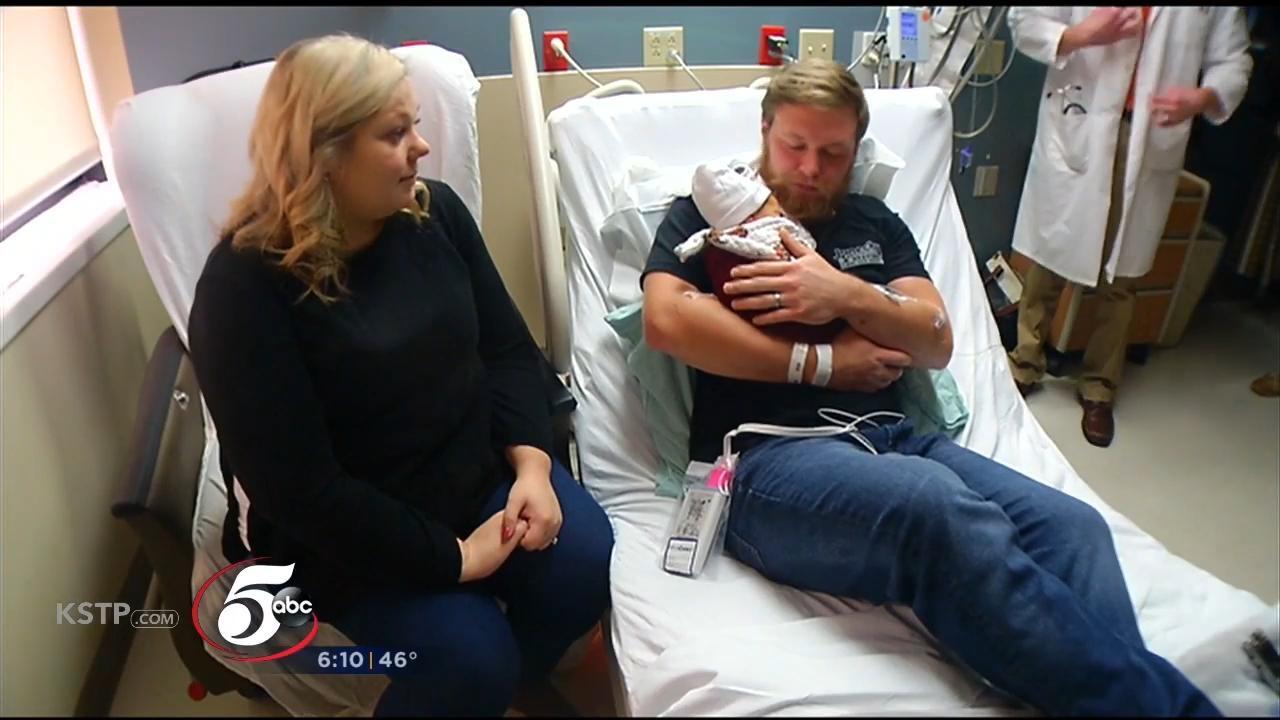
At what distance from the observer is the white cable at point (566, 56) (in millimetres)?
1994

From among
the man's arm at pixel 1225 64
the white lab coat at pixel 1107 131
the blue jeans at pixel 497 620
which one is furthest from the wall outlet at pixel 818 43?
the blue jeans at pixel 497 620

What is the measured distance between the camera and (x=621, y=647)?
1.12 m

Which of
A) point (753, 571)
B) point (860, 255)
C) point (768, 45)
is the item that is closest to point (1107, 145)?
point (860, 255)

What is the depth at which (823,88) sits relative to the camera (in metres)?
1.26

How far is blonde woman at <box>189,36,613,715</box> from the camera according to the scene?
0.95m

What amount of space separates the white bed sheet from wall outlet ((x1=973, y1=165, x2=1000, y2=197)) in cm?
17

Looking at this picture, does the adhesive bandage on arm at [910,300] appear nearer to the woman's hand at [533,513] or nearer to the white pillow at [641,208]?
the white pillow at [641,208]

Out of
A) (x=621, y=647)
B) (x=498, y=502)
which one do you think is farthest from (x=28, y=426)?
(x=621, y=647)

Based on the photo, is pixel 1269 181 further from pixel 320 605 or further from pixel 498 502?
pixel 320 605

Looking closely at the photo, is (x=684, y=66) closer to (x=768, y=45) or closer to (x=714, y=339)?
(x=768, y=45)

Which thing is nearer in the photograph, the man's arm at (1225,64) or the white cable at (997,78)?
the man's arm at (1225,64)

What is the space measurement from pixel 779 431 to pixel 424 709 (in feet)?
1.99

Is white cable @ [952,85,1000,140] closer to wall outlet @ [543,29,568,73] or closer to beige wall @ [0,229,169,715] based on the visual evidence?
wall outlet @ [543,29,568,73]

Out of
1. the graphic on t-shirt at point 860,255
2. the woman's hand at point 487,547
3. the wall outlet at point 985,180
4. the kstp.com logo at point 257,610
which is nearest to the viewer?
the kstp.com logo at point 257,610
